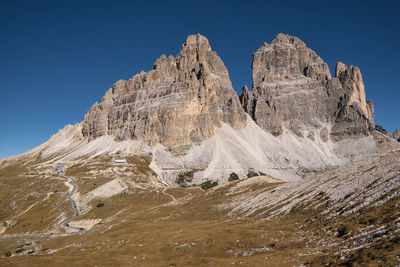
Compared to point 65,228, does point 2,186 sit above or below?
above

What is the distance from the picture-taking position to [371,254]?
24.5 m

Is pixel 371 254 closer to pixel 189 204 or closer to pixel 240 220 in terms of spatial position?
Answer: pixel 240 220

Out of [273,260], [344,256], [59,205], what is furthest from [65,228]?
[344,256]

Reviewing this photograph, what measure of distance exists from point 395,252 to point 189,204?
86.8 meters

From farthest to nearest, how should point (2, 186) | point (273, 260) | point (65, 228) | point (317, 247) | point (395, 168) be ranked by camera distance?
point (2, 186), point (65, 228), point (395, 168), point (317, 247), point (273, 260)

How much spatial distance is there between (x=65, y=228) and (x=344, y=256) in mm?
98096

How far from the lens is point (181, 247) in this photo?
144ft

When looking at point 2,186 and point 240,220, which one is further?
point 2,186

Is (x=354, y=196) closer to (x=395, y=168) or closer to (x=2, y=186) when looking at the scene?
(x=395, y=168)

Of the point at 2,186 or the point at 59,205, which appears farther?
the point at 2,186

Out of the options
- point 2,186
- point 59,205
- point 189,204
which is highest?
point 2,186

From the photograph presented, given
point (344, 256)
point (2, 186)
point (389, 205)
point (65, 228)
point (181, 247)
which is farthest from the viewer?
point (2, 186)

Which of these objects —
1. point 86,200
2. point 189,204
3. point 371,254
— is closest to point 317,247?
point 371,254

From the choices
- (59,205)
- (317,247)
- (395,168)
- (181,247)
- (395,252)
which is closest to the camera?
(395,252)
